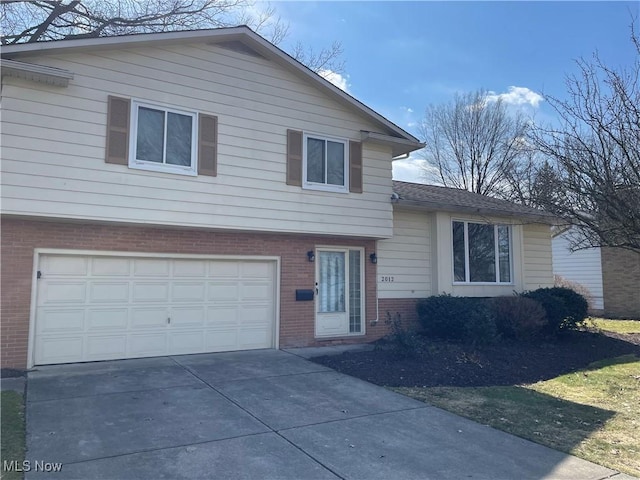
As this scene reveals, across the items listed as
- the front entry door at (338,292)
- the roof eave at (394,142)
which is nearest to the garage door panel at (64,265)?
the front entry door at (338,292)

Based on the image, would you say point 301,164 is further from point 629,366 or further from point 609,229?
point 629,366

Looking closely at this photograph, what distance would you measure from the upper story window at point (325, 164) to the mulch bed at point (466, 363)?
12.7ft

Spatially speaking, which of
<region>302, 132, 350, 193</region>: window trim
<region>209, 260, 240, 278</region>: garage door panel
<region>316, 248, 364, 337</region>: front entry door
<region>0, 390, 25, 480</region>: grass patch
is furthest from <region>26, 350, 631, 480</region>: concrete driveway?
<region>302, 132, 350, 193</region>: window trim

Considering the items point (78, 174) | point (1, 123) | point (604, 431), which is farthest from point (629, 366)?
point (1, 123)

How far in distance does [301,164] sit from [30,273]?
5709 mm

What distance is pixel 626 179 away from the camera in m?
8.30

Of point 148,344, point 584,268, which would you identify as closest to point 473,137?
point 584,268

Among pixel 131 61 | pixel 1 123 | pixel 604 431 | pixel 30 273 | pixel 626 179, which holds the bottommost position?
pixel 604 431

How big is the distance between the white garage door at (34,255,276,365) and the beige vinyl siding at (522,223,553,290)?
836 cm

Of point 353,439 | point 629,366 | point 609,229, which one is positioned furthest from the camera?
point 629,366

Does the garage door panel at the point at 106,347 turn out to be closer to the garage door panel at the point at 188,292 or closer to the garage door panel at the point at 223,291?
the garage door panel at the point at 188,292

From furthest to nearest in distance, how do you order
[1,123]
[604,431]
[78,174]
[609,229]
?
[609,229] → [78,174] → [1,123] → [604,431]

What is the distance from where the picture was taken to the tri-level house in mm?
8148

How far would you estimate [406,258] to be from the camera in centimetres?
1269
